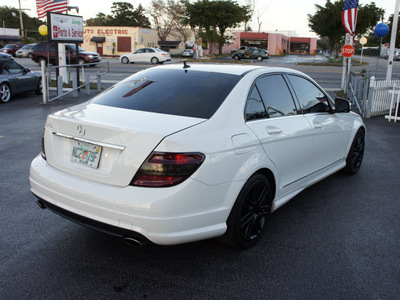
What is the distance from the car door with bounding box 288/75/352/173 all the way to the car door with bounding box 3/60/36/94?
10637 mm

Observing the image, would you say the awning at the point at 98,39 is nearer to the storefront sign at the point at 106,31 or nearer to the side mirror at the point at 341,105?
the storefront sign at the point at 106,31

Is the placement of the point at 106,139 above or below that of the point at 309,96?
below

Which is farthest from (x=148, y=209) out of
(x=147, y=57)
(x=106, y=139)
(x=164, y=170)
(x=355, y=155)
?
(x=147, y=57)

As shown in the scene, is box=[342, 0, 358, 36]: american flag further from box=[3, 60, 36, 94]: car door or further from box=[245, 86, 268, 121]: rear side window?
box=[245, 86, 268, 121]: rear side window

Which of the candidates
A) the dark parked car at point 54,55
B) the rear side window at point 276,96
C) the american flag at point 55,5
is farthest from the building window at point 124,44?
the rear side window at point 276,96

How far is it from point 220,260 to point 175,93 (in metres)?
1.54

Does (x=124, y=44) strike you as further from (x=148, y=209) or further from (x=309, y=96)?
(x=148, y=209)

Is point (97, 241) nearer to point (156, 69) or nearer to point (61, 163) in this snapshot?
point (61, 163)

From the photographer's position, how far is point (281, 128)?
391cm

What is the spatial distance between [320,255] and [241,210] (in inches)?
33.5

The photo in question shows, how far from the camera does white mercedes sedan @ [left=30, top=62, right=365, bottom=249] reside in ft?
9.48

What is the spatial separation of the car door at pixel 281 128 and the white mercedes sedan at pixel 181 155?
0.04ft

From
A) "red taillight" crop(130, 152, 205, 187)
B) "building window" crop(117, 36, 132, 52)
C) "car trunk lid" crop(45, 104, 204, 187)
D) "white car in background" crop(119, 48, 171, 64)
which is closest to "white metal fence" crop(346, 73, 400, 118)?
"car trunk lid" crop(45, 104, 204, 187)

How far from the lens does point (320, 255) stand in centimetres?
360
